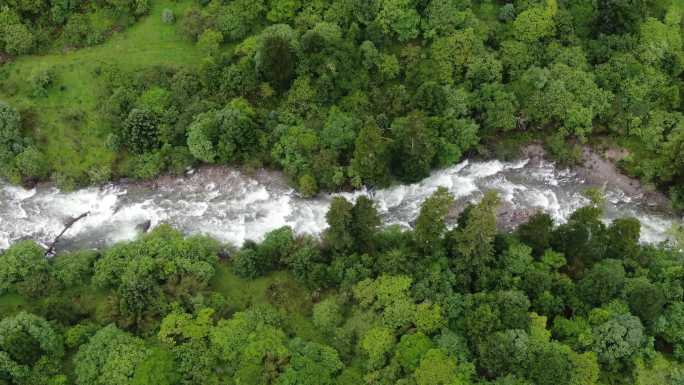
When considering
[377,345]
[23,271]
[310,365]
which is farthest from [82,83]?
[377,345]

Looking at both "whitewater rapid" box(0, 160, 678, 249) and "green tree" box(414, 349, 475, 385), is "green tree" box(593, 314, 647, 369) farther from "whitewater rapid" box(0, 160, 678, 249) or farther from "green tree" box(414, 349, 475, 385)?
"whitewater rapid" box(0, 160, 678, 249)

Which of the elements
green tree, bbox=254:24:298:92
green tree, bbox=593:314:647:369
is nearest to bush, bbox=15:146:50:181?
green tree, bbox=254:24:298:92

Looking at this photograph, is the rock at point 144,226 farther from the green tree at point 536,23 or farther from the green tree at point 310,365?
the green tree at point 536,23

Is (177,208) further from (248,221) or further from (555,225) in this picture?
(555,225)

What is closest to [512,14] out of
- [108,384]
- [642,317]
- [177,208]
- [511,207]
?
[511,207]

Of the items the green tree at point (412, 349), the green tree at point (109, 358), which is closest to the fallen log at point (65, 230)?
the green tree at point (109, 358)
